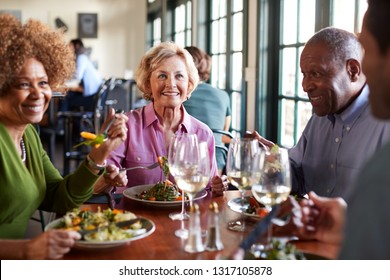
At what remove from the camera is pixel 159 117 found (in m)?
2.25

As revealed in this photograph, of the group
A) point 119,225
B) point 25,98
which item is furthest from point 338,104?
point 25,98

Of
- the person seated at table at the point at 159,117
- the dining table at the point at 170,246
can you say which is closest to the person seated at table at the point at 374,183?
the dining table at the point at 170,246

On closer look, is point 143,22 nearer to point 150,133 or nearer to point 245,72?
point 245,72

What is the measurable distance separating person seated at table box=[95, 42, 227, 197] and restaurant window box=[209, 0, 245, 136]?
1.93 m

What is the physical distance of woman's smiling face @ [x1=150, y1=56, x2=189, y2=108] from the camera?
2258 millimetres

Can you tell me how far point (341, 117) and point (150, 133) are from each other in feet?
2.52

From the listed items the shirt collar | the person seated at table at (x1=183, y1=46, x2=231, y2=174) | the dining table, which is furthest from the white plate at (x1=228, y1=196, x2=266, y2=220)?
the person seated at table at (x1=183, y1=46, x2=231, y2=174)

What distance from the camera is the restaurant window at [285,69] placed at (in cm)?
339

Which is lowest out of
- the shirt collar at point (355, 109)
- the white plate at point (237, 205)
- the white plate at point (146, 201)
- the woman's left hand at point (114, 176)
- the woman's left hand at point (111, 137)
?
the white plate at point (237, 205)

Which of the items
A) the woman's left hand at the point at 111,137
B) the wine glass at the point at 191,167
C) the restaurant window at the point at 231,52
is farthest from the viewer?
the restaurant window at the point at 231,52

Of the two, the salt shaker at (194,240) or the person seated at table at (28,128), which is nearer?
the salt shaker at (194,240)

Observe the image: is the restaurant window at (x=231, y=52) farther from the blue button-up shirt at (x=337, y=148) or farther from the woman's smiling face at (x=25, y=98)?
the woman's smiling face at (x=25, y=98)
